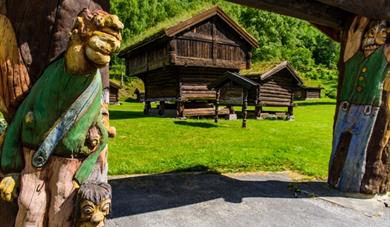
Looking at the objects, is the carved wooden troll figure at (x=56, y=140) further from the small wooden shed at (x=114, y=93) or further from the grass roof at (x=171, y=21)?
the small wooden shed at (x=114, y=93)

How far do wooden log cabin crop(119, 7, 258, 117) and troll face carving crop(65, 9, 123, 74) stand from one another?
13.8 metres

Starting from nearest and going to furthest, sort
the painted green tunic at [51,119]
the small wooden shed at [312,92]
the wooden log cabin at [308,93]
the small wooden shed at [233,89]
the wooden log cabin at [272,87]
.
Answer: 1. the painted green tunic at [51,119]
2. the small wooden shed at [233,89]
3. the wooden log cabin at [272,87]
4. the wooden log cabin at [308,93]
5. the small wooden shed at [312,92]

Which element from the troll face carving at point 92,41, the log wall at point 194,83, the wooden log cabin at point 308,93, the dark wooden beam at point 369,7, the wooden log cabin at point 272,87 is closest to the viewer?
the troll face carving at point 92,41

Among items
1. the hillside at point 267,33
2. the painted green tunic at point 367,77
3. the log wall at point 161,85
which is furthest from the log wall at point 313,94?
the painted green tunic at point 367,77

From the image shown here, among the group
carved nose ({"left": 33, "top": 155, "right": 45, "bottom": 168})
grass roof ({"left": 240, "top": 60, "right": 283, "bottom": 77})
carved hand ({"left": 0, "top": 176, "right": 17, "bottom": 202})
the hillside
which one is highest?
the hillside

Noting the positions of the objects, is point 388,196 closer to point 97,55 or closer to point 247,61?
point 97,55

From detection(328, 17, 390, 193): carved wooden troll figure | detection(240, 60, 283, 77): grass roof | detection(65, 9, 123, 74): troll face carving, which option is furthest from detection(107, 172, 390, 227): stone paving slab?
detection(240, 60, 283, 77): grass roof

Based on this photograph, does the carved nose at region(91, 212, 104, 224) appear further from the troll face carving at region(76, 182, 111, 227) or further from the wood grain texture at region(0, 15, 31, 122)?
the wood grain texture at region(0, 15, 31, 122)

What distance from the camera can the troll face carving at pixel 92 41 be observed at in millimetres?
1624

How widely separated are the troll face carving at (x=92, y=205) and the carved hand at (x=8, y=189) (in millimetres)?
347

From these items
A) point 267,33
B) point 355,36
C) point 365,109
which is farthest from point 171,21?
point 267,33

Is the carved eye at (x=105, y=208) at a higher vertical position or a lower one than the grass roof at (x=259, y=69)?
lower

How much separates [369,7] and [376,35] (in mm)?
418

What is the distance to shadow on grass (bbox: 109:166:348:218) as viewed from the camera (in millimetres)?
4441
